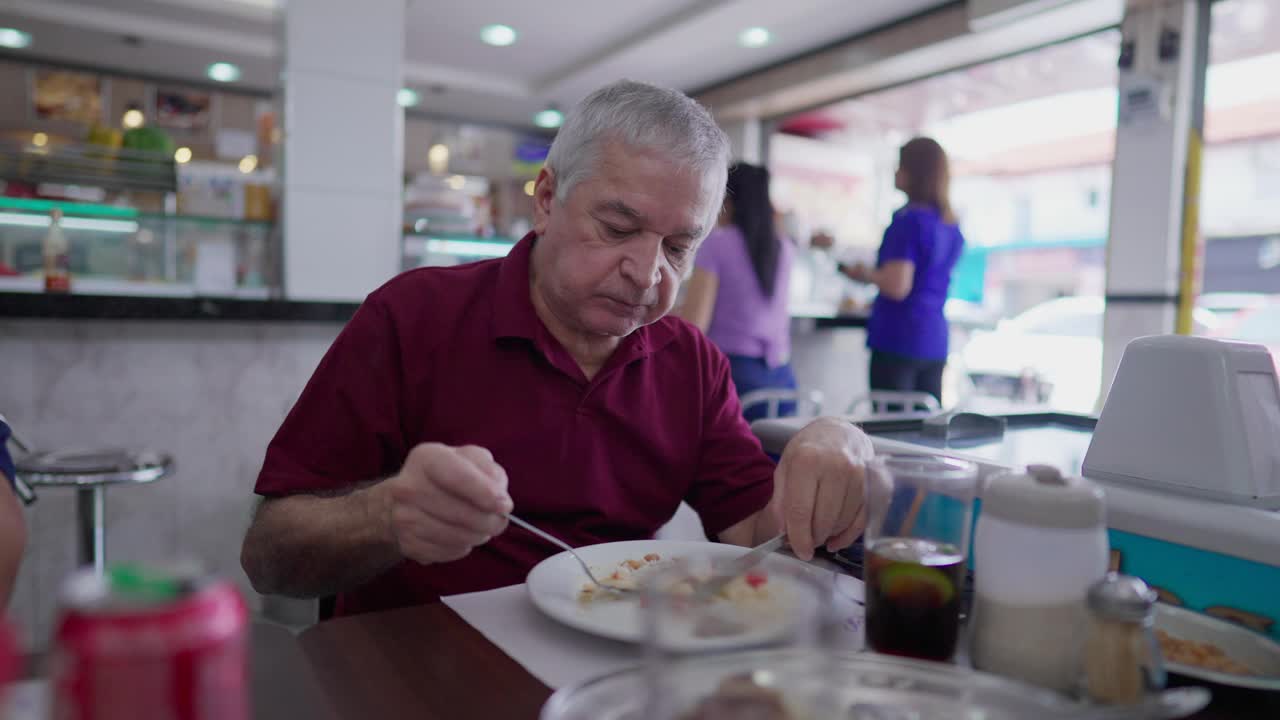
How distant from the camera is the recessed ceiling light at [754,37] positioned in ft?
17.9

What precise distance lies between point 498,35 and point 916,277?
152 inches

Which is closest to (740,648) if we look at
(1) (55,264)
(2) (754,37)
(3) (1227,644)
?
(3) (1227,644)

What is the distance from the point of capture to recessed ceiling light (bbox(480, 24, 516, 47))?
5793 mm

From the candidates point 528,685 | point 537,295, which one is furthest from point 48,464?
point 528,685

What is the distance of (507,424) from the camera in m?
1.20

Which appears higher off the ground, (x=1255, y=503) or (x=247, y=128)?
(x=247, y=128)

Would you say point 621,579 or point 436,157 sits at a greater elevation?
point 436,157

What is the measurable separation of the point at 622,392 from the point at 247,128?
280 inches

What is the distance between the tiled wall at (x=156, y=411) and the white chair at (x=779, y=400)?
5.08ft

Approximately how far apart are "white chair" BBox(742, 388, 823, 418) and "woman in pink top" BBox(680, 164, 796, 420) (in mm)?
115

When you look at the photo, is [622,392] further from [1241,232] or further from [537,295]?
[1241,232]

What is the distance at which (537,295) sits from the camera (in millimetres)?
1309

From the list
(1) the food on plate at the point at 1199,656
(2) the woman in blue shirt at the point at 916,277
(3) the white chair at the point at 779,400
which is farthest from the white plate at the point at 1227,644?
(2) the woman in blue shirt at the point at 916,277

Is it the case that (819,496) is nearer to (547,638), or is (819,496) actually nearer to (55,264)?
(547,638)
